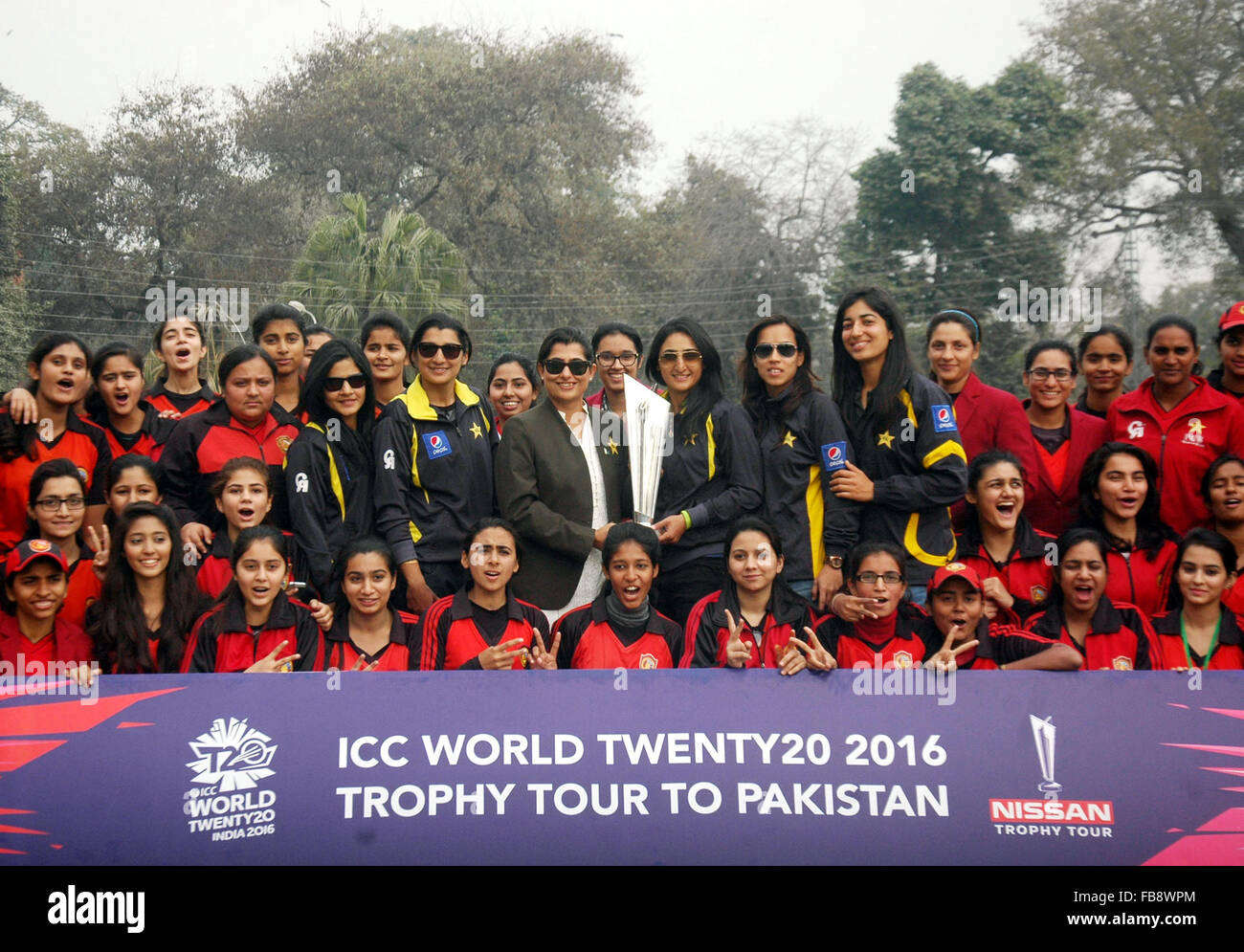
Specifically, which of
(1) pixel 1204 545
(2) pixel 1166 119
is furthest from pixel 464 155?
(1) pixel 1204 545

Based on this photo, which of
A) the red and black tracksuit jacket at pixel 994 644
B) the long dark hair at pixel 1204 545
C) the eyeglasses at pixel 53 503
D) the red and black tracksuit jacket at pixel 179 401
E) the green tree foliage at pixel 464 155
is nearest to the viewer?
the red and black tracksuit jacket at pixel 994 644

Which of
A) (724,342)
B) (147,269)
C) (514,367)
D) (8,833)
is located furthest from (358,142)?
(8,833)

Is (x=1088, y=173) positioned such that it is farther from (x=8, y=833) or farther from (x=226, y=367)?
(x=8, y=833)

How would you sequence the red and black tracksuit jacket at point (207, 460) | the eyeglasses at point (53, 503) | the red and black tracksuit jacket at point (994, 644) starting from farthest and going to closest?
the red and black tracksuit jacket at point (207, 460) < the eyeglasses at point (53, 503) < the red and black tracksuit jacket at point (994, 644)

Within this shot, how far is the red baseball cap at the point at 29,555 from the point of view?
535cm

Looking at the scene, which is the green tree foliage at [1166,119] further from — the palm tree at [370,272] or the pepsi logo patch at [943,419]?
the pepsi logo patch at [943,419]

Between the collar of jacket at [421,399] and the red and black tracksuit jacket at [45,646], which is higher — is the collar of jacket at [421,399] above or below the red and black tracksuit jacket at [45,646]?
above

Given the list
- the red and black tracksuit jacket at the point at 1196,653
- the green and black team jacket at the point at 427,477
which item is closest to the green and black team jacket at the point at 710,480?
the green and black team jacket at the point at 427,477

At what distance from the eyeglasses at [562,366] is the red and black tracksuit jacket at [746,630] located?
1.41m

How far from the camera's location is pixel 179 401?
22.1 ft

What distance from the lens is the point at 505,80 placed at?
2861 cm

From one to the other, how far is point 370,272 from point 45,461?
653 inches

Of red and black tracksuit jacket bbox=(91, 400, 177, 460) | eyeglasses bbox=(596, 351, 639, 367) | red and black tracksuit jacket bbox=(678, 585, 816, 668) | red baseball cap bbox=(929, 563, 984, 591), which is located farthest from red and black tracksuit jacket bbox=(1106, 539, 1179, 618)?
red and black tracksuit jacket bbox=(91, 400, 177, 460)
